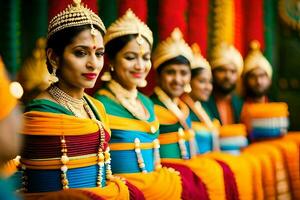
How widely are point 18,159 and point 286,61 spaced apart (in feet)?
9.11

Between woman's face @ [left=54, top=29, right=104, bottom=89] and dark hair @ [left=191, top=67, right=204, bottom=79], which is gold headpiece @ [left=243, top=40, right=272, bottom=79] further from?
woman's face @ [left=54, top=29, right=104, bottom=89]

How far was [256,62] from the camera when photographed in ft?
10.1

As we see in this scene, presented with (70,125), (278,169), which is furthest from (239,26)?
(70,125)

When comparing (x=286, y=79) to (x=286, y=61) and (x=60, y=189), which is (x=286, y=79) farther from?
(x=60, y=189)

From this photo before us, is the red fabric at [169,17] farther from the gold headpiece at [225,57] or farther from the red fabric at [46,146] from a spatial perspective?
the red fabric at [46,146]

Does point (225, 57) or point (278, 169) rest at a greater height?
point (225, 57)

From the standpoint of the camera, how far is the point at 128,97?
6.30 feet

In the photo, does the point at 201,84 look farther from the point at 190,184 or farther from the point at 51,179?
the point at 51,179

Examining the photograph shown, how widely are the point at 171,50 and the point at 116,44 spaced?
40 centimetres

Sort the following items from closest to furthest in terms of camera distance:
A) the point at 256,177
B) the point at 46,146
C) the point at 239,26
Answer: the point at 46,146
the point at 256,177
the point at 239,26

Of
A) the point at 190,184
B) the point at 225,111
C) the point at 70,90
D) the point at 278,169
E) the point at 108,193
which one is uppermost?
the point at 70,90

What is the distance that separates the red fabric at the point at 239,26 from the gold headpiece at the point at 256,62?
13cm

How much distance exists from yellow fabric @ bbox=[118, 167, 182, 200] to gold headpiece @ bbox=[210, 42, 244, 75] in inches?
45.5

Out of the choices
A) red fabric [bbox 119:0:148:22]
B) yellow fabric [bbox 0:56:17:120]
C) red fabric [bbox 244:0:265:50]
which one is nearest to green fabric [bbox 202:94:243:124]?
red fabric [bbox 244:0:265:50]
